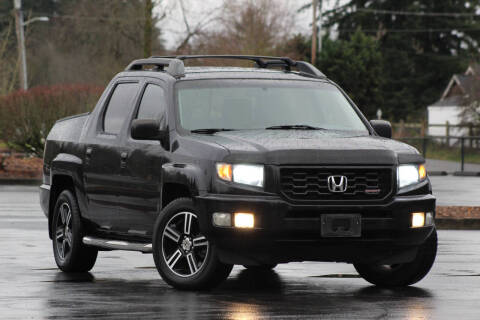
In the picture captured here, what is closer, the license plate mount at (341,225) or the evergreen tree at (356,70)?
the license plate mount at (341,225)

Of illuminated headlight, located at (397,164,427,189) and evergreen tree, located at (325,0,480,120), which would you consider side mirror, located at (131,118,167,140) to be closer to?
illuminated headlight, located at (397,164,427,189)

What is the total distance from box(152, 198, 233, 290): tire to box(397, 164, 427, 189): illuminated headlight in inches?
62.0

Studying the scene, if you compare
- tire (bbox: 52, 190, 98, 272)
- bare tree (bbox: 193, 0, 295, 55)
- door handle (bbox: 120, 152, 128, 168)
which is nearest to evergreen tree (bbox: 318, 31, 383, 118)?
bare tree (bbox: 193, 0, 295, 55)

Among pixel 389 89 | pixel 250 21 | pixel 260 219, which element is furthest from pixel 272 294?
pixel 389 89

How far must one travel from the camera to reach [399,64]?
92938 millimetres

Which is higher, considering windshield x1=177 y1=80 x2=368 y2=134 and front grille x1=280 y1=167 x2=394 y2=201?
windshield x1=177 y1=80 x2=368 y2=134

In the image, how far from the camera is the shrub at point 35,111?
115ft

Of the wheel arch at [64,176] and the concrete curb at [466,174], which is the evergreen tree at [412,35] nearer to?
the concrete curb at [466,174]

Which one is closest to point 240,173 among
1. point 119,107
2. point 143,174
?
point 143,174

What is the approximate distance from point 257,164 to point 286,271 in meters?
2.79

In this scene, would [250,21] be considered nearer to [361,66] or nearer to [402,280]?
[361,66]

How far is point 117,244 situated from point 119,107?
4.72 ft

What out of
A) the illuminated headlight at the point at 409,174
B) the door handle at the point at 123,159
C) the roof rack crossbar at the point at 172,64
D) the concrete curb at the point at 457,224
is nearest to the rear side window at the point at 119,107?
the roof rack crossbar at the point at 172,64

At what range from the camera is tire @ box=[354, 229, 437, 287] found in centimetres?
1127
